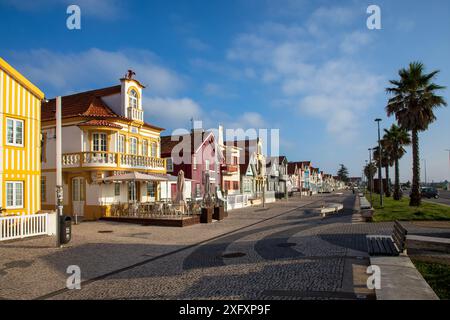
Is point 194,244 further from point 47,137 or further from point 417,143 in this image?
point 417,143

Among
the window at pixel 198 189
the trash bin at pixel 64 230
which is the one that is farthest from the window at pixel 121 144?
the window at pixel 198 189

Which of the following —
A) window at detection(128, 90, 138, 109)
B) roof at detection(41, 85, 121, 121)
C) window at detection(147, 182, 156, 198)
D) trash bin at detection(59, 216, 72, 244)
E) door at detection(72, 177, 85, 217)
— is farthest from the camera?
window at detection(147, 182, 156, 198)

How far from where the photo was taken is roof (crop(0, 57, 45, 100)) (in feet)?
54.6

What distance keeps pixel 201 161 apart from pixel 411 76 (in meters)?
21.2

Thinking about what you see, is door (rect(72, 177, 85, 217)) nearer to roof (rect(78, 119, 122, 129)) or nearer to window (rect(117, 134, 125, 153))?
window (rect(117, 134, 125, 153))

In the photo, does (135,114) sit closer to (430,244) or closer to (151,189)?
(151,189)

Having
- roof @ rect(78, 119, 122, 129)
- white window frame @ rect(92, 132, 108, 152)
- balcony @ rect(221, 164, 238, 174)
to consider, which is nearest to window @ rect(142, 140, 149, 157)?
white window frame @ rect(92, 132, 108, 152)

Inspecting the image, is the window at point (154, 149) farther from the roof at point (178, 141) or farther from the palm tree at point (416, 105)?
the palm tree at point (416, 105)

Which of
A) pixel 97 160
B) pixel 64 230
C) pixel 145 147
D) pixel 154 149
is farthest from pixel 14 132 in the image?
pixel 154 149

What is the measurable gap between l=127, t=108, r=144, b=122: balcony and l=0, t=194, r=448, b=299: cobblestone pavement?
447 inches

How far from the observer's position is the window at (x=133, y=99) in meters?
25.4

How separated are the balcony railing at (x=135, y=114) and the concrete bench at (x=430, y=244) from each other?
64.5 ft

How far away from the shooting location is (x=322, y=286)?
6.96m
